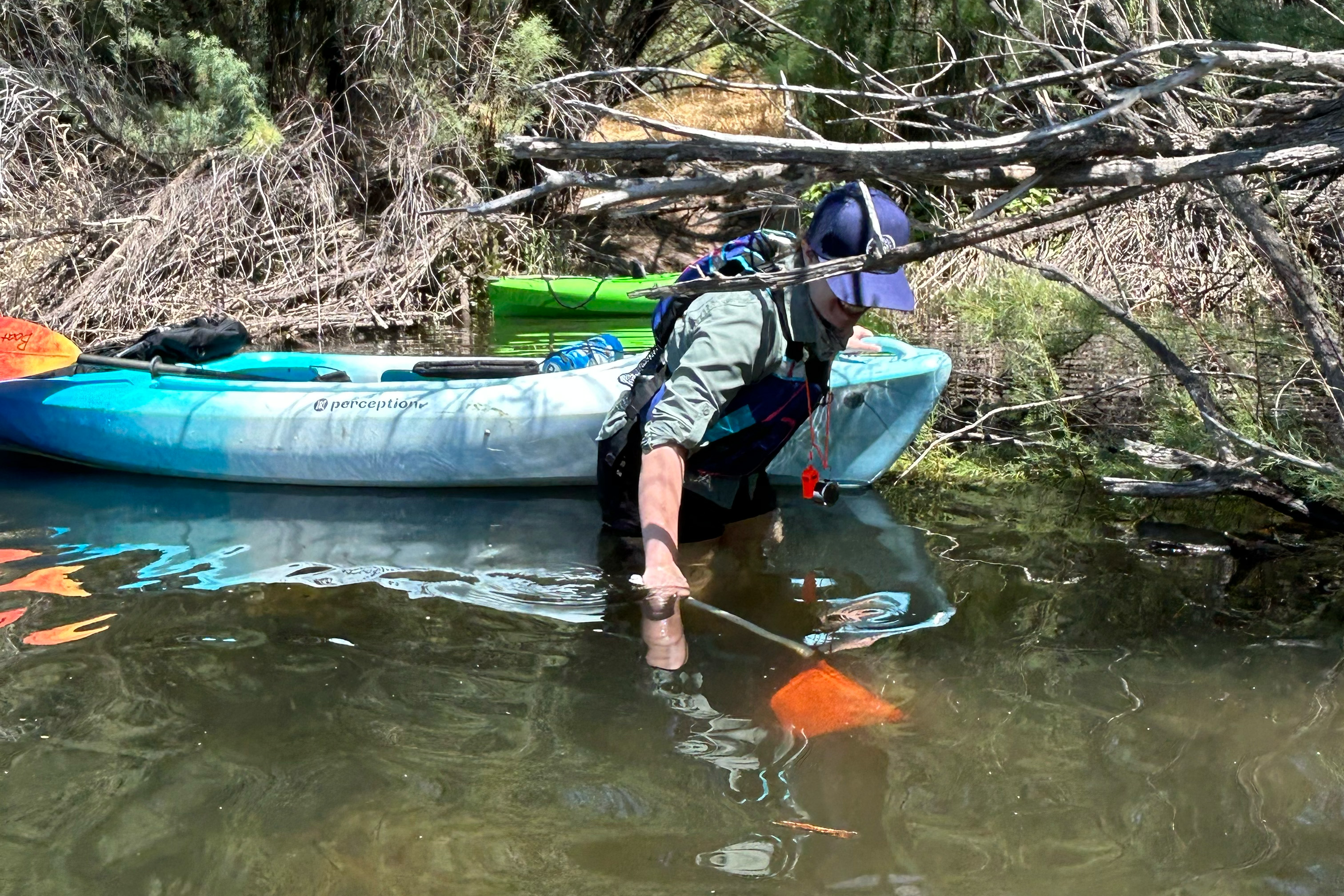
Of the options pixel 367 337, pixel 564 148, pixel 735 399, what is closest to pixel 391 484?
pixel 735 399

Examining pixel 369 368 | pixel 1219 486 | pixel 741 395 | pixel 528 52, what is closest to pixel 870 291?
pixel 741 395

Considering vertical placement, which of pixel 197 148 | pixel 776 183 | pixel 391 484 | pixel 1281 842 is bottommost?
pixel 1281 842

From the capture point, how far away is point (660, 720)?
3131 mm

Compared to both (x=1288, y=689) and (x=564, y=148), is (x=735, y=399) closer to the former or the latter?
(x=564, y=148)

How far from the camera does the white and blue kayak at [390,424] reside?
5012mm

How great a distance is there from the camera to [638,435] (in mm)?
3795

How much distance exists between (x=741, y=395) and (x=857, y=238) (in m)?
0.64

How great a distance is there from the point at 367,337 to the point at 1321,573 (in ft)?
24.0

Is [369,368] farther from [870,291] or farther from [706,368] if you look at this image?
[870,291]

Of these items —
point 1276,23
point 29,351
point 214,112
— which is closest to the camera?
point 1276,23

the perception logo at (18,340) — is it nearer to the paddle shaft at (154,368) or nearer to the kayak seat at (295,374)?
the paddle shaft at (154,368)

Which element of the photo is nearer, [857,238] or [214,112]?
[857,238]

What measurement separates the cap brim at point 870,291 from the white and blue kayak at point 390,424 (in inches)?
61.9

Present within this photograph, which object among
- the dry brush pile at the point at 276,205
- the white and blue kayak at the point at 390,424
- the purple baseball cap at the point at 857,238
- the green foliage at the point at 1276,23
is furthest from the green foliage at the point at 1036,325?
the dry brush pile at the point at 276,205
